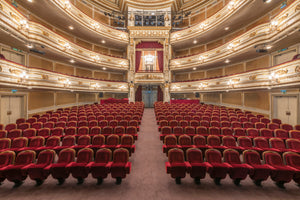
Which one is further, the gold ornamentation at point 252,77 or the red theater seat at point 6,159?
the gold ornamentation at point 252,77

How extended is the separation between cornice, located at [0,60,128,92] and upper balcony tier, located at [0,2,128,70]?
1.54 metres

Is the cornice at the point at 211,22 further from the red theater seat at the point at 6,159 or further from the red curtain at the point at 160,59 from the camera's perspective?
the red theater seat at the point at 6,159

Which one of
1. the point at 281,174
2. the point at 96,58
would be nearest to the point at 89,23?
the point at 96,58

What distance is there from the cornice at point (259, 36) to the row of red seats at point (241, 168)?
6203 millimetres

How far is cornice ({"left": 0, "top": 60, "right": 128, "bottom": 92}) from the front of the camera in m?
5.75

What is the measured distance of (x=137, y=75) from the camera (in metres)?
15.2

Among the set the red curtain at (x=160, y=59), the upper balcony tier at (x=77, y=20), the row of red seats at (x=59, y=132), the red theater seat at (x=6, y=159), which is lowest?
the red theater seat at (x=6, y=159)

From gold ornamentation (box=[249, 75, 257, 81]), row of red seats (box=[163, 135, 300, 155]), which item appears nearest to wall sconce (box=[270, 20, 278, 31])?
gold ornamentation (box=[249, 75, 257, 81])

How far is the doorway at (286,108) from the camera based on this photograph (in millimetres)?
7318

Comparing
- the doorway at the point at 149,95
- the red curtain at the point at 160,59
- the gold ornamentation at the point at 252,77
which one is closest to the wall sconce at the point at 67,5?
the red curtain at the point at 160,59

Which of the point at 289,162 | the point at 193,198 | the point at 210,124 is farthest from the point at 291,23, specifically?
the point at 193,198

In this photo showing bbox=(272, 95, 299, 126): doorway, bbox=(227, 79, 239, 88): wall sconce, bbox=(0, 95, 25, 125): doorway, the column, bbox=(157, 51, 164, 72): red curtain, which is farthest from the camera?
bbox=(157, 51, 164, 72): red curtain

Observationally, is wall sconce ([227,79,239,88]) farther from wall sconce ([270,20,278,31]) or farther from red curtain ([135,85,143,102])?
red curtain ([135,85,143,102])

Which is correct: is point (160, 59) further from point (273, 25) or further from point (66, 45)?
point (273, 25)
